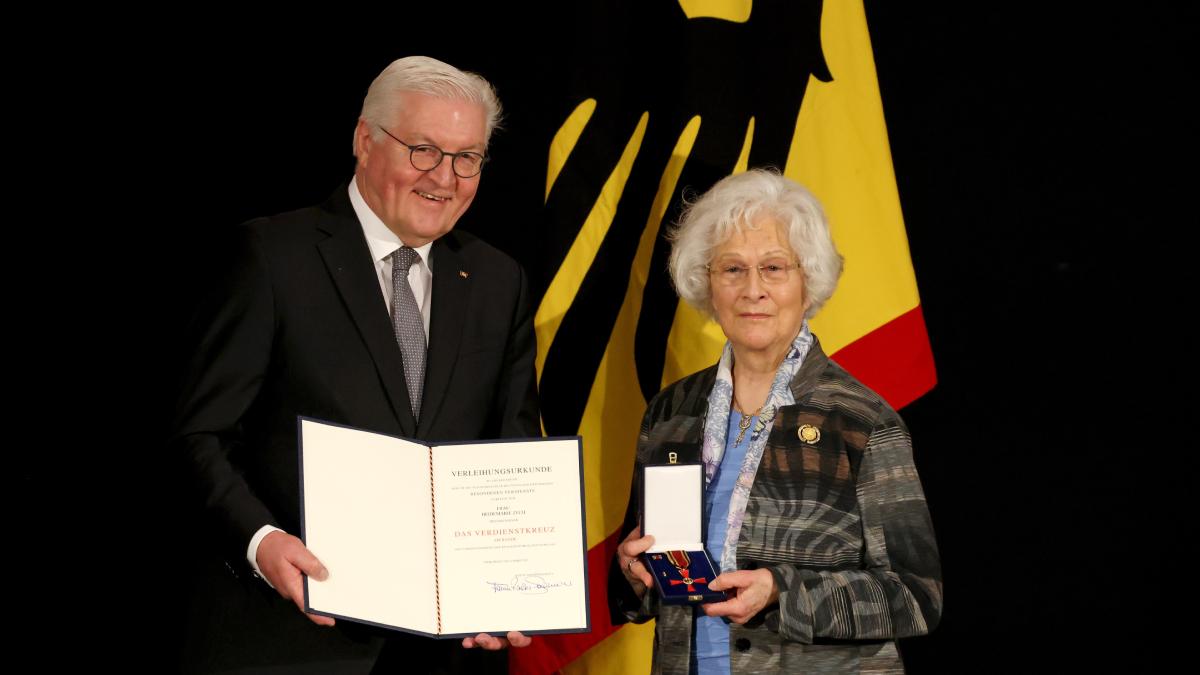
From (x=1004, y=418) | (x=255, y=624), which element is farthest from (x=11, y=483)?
(x=1004, y=418)

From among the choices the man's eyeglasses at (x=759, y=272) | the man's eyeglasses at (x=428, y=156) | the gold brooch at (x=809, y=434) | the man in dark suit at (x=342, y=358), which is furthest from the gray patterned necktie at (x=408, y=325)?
the gold brooch at (x=809, y=434)

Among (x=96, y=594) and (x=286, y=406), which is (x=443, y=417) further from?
(x=96, y=594)

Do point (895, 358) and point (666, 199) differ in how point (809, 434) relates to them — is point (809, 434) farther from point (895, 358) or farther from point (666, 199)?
point (666, 199)

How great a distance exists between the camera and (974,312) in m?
3.08

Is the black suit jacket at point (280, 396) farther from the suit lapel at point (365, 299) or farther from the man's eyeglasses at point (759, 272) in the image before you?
the man's eyeglasses at point (759, 272)

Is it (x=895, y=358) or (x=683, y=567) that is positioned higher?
(x=895, y=358)

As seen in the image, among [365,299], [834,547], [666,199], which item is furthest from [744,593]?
[666,199]

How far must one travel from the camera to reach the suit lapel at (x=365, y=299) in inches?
88.4

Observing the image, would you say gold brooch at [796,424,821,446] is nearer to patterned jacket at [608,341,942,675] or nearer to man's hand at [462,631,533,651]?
patterned jacket at [608,341,942,675]

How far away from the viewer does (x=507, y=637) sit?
216 centimetres

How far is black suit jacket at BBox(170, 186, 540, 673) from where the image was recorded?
2170mm

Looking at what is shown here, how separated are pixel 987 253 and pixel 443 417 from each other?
5.14ft

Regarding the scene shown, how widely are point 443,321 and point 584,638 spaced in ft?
3.33
